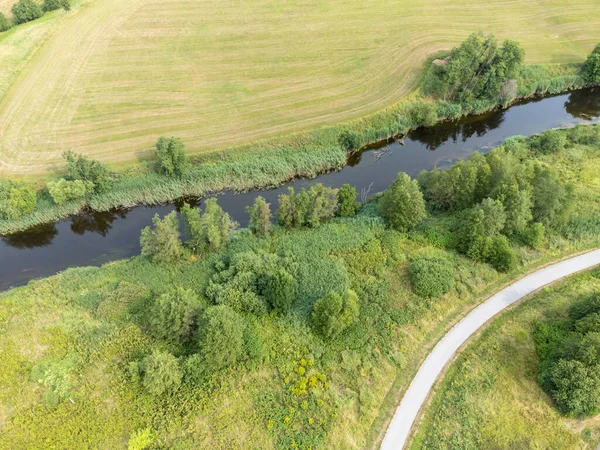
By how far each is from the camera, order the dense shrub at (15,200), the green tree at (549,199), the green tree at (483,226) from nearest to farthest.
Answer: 1. the green tree at (483,226)
2. the green tree at (549,199)
3. the dense shrub at (15,200)

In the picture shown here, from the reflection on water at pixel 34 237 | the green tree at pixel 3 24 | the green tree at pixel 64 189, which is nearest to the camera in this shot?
the reflection on water at pixel 34 237

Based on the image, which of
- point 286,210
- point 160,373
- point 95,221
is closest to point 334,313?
point 286,210

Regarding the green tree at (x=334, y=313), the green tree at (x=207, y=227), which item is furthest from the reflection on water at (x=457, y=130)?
the green tree at (x=207, y=227)

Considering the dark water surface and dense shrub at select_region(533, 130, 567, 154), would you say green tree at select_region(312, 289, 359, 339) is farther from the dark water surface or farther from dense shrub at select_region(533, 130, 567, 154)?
dense shrub at select_region(533, 130, 567, 154)

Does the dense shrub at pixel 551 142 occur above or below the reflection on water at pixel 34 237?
below

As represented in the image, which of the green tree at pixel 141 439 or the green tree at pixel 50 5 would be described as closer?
the green tree at pixel 141 439

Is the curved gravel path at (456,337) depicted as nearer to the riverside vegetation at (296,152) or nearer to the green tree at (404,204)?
the green tree at (404,204)

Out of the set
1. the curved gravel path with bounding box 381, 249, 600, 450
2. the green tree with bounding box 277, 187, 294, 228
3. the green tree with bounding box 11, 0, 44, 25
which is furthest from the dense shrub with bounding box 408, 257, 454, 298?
the green tree with bounding box 11, 0, 44, 25

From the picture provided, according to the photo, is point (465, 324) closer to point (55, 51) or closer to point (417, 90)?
point (417, 90)
